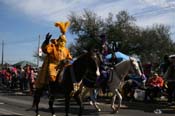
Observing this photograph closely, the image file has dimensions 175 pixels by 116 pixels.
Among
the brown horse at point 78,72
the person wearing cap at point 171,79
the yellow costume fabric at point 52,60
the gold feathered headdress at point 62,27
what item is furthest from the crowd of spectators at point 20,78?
the brown horse at point 78,72

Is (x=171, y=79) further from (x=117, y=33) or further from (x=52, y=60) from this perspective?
(x=117, y=33)

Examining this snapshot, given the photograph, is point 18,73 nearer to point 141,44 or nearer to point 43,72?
point 43,72

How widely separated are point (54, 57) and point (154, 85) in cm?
874

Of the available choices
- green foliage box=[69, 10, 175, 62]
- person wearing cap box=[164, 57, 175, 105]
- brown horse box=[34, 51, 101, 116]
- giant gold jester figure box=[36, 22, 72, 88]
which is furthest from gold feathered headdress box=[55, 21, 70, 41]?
green foliage box=[69, 10, 175, 62]

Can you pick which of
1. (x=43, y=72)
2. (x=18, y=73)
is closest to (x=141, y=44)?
(x=18, y=73)

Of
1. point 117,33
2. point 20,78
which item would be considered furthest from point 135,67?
point 117,33

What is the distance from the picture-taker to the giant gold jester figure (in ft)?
43.3

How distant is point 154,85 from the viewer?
69.0 feet

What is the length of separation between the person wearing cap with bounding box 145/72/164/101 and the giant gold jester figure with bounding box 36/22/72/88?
27.6 feet

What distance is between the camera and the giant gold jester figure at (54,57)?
13211 millimetres

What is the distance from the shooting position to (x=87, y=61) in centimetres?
1254

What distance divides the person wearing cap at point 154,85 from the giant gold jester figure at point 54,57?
8.40 metres

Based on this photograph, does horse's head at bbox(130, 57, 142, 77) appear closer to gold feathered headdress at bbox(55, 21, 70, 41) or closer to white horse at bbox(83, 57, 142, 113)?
white horse at bbox(83, 57, 142, 113)

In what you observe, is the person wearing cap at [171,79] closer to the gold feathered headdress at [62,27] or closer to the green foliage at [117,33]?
the gold feathered headdress at [62,27]
